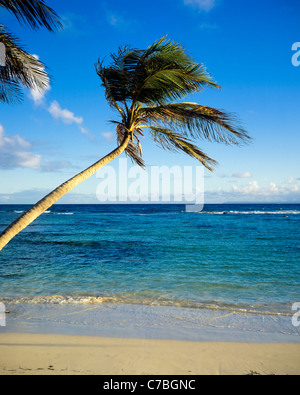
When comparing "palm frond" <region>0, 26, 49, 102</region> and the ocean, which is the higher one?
"palm frond" <region>0, 26, 49, 102</region>

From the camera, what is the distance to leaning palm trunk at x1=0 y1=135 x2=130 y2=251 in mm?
3651

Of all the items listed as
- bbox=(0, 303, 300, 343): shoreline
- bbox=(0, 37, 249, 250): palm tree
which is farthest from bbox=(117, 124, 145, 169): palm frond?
bbox=(0, 303, 300, 343): shoreline

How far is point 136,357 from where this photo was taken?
14.2 feet

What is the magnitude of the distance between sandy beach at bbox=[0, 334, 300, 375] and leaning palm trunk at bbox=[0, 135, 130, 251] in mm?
1853

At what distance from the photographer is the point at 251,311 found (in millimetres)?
6898

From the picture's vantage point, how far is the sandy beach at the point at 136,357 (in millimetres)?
3975

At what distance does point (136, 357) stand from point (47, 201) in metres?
2.64

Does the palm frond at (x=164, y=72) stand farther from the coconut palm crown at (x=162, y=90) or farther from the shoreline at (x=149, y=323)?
the shoreline at (x=149, y=323)

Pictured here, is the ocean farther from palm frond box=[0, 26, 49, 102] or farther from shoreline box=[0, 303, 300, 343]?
palm frond box=[0, 26, 49, 102]

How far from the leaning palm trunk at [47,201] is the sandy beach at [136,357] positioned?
185 cm

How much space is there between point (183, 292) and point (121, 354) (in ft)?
14.6

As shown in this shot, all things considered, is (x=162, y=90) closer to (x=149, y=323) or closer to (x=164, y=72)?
(x=164, y=72)

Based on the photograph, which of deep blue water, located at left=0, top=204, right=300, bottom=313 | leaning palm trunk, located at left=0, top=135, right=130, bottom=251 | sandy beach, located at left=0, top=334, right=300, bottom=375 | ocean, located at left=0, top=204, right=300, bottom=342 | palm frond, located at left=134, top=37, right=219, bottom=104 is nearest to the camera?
leaning palm trunk, located at left=0, top=135, right=130, bottom=251
